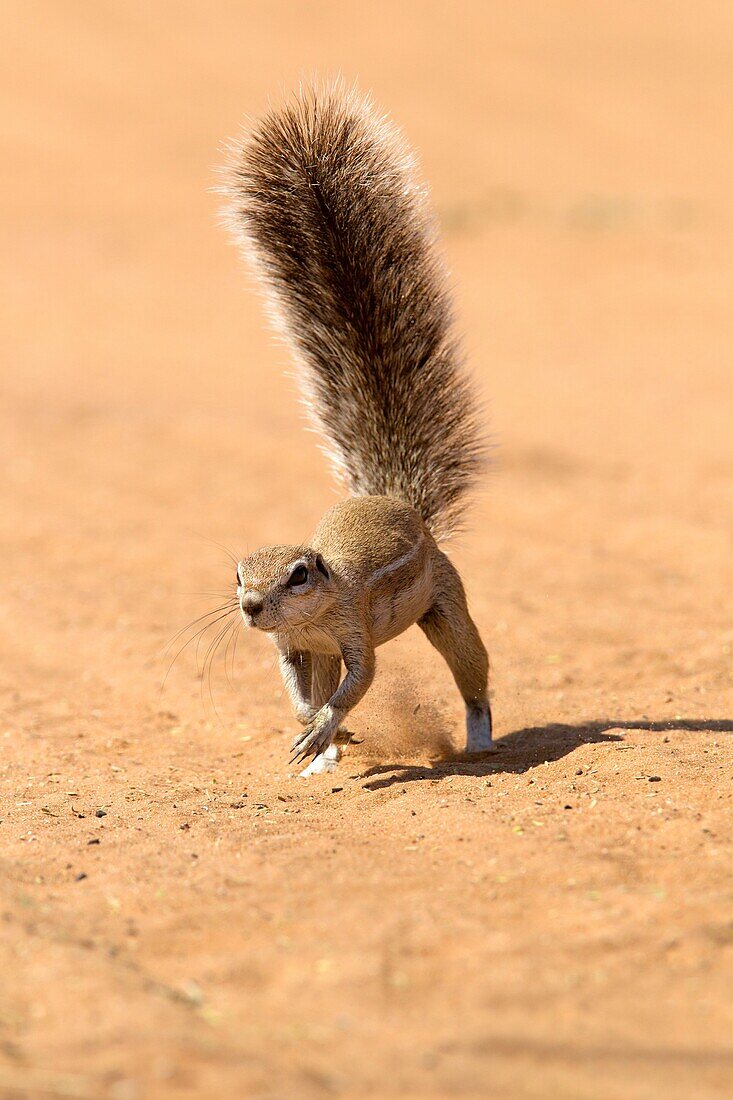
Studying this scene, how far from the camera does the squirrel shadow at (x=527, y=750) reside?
5.12 metres

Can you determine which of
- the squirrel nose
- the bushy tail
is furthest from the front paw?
the bushy tail

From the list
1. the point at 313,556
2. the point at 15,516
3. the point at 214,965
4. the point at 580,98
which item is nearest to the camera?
the point at 214,965

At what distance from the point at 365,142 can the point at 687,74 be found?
29.1 meters

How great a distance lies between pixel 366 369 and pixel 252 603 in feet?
5.32

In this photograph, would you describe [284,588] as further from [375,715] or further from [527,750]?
[527,750]

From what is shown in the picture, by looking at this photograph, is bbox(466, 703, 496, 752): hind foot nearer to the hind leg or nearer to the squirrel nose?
the hind leg

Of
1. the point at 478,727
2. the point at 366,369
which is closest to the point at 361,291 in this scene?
Answer: the point at 366,369

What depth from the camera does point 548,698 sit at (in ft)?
21.0

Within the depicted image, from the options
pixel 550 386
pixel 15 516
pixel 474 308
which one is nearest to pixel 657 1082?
pixel 15 516

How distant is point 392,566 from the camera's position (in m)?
5.36

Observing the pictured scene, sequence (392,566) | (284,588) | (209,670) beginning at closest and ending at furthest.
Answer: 1. (284,588)
2. (392,566)
3. (209,670)

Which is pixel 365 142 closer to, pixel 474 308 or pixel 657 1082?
pixel 657 1082

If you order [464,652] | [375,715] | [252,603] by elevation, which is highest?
[252,603]

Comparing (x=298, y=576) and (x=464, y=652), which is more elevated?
(x=298, y=576)
